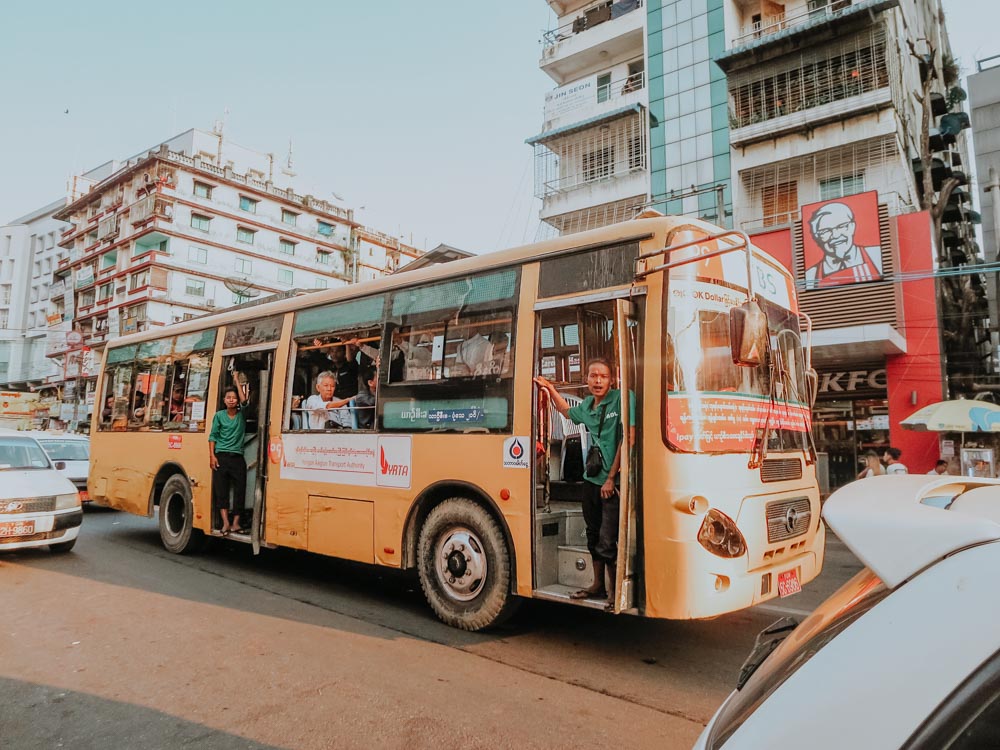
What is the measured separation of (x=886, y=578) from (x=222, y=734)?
351 cm

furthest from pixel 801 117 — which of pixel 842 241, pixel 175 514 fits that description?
pixel 175 514

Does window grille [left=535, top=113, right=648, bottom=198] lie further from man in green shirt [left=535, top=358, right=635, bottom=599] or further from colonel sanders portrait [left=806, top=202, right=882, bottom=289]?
man in green shirt [left=535, top=358, right=635, bottom=599]

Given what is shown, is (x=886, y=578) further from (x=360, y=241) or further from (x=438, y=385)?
(x=360, y=241)

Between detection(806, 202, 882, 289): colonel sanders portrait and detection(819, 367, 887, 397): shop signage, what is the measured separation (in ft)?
8.28

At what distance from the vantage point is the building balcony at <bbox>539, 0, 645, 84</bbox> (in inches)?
920

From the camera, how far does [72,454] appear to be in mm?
13852

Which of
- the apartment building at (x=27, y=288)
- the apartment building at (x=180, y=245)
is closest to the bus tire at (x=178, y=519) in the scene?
the apartment building at (x=180, y=245)

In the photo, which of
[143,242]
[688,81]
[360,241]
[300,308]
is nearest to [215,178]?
[143,242]

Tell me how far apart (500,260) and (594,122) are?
19.5 m

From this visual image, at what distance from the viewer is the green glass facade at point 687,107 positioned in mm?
20328

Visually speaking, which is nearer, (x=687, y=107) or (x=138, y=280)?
(x=687, y=107)

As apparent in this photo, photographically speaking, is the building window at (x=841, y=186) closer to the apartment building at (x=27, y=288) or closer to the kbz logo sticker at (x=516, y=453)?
the kbz logo sticker at (x=516, y=453)

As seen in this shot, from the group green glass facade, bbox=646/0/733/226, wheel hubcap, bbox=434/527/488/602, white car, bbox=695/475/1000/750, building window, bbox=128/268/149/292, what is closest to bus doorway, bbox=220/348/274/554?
wheel hubcap, bbox=434/527/488/602

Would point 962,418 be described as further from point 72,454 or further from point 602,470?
point 72,454
